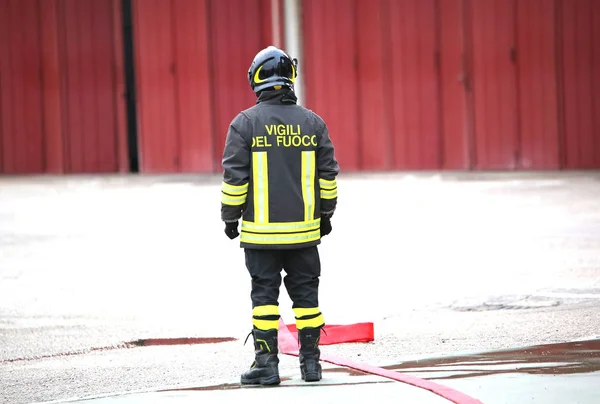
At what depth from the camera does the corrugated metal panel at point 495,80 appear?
62.2ft

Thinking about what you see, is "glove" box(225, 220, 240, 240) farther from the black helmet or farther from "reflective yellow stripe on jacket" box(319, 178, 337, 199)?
→ the black helmet

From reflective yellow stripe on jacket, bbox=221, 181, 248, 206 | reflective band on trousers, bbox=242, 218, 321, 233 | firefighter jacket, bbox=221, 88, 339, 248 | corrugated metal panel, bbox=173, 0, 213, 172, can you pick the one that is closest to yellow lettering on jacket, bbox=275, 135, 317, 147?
firefighter jacket, bbox=221, 88, 339, 248

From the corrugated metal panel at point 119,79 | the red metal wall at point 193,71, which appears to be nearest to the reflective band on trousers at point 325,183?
the red metal wall at point 193,71

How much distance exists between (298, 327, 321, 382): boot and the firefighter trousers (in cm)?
14

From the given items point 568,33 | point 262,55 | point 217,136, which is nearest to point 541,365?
point 262,55

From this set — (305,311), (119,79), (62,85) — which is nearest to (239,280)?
(305,311)

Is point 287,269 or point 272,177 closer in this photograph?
point 272,177

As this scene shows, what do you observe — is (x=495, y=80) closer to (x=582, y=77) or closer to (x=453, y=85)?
(x=453, y=85)

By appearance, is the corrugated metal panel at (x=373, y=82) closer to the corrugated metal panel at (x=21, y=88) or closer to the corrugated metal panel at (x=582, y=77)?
the corrugated metal panel at (x=582, y=77)

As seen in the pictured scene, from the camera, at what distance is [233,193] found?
18.8 feet

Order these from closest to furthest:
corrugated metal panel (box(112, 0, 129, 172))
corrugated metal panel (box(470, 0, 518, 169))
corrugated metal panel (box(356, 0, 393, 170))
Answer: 1. corrugated metal panel (box(470, 0, 518, 169))
2. corrugated metal panel (box(356, 0, 393, 170))
3. corrugated metal panel (box(112, 0, 129, 172))

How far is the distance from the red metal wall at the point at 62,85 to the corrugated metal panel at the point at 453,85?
5.56 meters

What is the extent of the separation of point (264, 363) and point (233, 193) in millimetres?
823

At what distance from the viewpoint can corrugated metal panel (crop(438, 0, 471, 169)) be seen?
19.3 m
